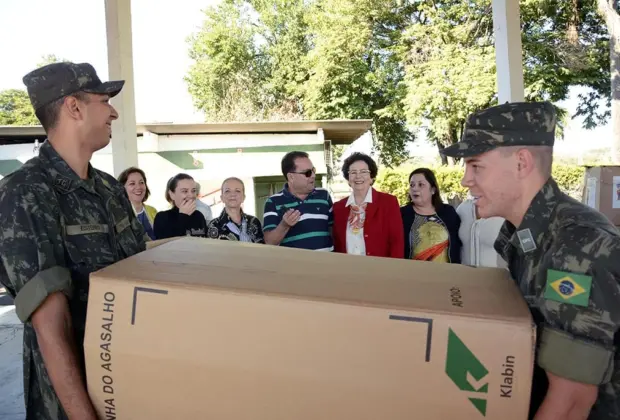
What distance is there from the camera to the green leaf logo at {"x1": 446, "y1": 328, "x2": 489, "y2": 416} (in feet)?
2.81

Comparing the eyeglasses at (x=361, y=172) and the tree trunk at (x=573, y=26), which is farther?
the tree trunk at (x=573, y=26)

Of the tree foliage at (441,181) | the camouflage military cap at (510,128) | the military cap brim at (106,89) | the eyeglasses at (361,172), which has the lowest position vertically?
the tree foliage at (441,181)

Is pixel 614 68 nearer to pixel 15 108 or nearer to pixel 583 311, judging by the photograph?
pixel 583 311

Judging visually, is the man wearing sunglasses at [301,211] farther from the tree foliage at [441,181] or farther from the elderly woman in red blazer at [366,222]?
the tree foliage at [441,181]

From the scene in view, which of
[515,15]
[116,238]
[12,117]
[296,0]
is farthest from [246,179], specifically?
[12,117]

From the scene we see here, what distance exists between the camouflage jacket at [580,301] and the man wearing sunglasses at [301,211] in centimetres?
172

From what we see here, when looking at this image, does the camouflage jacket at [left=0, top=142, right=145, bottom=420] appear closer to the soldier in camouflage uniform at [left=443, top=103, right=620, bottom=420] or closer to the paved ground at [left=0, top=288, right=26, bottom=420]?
the soldier in camouflage uniform at [left=443, top=103, right=620, bottom=420]

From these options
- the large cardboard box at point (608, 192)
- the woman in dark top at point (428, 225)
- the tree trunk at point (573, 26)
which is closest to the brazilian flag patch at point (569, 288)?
the woman in dark top at point (428, 225)

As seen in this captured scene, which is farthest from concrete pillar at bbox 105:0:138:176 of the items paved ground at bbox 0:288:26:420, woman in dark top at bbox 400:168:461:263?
woman in dark top at bbox 400:168:461:263

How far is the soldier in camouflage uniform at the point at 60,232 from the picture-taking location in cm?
101

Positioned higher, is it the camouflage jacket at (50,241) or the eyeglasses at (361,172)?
the eyeglasses at (361,172)

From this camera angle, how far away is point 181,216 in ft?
10.1

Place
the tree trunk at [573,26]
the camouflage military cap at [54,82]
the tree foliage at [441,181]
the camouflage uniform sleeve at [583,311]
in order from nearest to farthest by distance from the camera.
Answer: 1. the camouflage uniform sleeve at [583,311]
2. the camouflage military cap at [54,82]
3. the tree foliage at [441,181]
4. the tree trunk at [573,26]

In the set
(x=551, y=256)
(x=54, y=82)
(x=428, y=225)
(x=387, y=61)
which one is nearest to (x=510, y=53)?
(x=428, y=225)
